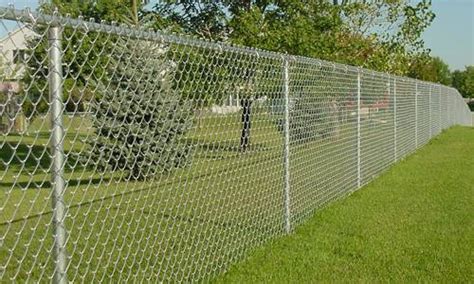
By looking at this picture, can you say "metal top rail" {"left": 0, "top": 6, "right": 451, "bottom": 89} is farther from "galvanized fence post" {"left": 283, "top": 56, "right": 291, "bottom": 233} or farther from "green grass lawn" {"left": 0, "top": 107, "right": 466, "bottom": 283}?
"galvanized fence post" {"left": 283, "top": 56, "right": 291, "bottom": 233}

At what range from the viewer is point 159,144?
539 centimetres

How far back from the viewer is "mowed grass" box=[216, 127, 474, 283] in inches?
189

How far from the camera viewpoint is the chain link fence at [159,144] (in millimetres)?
2938

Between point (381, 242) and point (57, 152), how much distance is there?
382 cm

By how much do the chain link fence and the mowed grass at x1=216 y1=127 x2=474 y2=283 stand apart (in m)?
0.25

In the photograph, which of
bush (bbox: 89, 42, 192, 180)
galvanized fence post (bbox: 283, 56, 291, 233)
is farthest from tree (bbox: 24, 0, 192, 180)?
galvanized fence post (bbox: 283, 56, 291, 233)

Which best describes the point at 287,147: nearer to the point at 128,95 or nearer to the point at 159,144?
the point at 159,144

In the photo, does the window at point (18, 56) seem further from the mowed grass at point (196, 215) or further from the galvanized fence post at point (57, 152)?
the mowed grass at point (196, 215)

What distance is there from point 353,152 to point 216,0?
9.13 metres

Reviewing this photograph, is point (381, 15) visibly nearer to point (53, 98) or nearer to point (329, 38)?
point (329, 38)

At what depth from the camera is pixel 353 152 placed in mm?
8906

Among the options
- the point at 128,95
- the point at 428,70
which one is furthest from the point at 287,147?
the point at 428,70

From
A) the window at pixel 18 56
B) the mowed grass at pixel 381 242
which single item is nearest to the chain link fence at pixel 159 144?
the window at pixel 18 56

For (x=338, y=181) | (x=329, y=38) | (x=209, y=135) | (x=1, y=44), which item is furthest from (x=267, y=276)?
(x=329, y=38)
